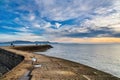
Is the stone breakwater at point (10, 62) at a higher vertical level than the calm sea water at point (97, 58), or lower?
higher

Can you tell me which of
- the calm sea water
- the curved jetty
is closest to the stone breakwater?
the curved jetty

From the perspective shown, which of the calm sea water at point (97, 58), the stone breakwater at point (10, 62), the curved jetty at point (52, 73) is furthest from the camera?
the calm sea water at point (97, 58)

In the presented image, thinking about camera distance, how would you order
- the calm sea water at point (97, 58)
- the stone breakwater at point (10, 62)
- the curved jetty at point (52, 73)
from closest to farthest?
the curved jetty at point (52, 73), the stone breakwater at point (10, 62), the calm sea water at point (97, 58)

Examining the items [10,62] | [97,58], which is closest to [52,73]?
[10,62]

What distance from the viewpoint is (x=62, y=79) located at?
9180 millimetres

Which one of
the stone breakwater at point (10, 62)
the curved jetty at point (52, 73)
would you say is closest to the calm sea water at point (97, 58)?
the curved jetty at point (52, 73)

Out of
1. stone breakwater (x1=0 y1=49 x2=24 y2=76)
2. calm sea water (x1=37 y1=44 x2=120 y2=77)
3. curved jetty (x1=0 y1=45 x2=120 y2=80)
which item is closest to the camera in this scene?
curved jetty (x1=0 y1=45 x2=120 y2=80)

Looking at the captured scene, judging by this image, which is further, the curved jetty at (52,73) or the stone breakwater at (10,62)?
the stone breakwater at (10,62)

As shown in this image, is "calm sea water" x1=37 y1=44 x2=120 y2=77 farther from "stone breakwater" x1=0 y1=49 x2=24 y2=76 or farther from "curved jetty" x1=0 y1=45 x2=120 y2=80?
"stone breakwater" x1=0 y1=49 x2=24 y2=76

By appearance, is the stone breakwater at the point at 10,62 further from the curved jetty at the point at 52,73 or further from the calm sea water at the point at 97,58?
the calm sea water at the point at 97,58

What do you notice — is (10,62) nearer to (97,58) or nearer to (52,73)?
(52,73)

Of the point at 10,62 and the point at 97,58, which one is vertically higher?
the point at 10,62

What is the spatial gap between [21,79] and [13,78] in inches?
18.8

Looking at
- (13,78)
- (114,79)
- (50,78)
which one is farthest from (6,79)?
(114,79)
